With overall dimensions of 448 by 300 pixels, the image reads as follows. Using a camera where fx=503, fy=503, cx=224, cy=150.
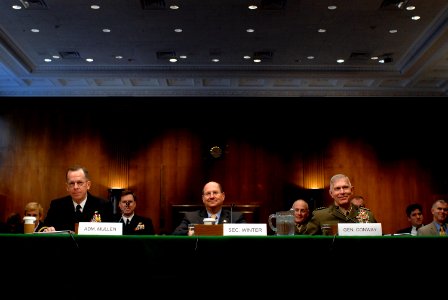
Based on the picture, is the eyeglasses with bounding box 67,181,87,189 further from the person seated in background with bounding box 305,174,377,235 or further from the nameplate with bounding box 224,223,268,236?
the person seated in background with bounding box 305,174,377,235

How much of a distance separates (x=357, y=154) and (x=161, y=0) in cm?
588

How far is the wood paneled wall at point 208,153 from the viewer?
1098 cm

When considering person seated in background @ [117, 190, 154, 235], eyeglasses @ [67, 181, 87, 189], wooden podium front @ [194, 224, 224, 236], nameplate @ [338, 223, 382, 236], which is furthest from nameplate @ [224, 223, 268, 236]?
person seated in background @ [117, 190, 154, 235]

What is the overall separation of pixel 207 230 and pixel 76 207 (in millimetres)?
1809

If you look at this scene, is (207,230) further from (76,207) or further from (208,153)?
(208,153)

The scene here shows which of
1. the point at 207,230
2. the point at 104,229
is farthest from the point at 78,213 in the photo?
the point at 207,230

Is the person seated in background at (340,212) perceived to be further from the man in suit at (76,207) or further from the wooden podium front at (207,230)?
the man in suit at (76,207)

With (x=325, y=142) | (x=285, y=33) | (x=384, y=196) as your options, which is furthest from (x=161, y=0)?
(x=384, y=196)

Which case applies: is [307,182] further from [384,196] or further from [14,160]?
[14,160]

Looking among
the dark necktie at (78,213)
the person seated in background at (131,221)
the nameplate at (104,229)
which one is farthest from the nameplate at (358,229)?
the person seated in background at (131,221)
